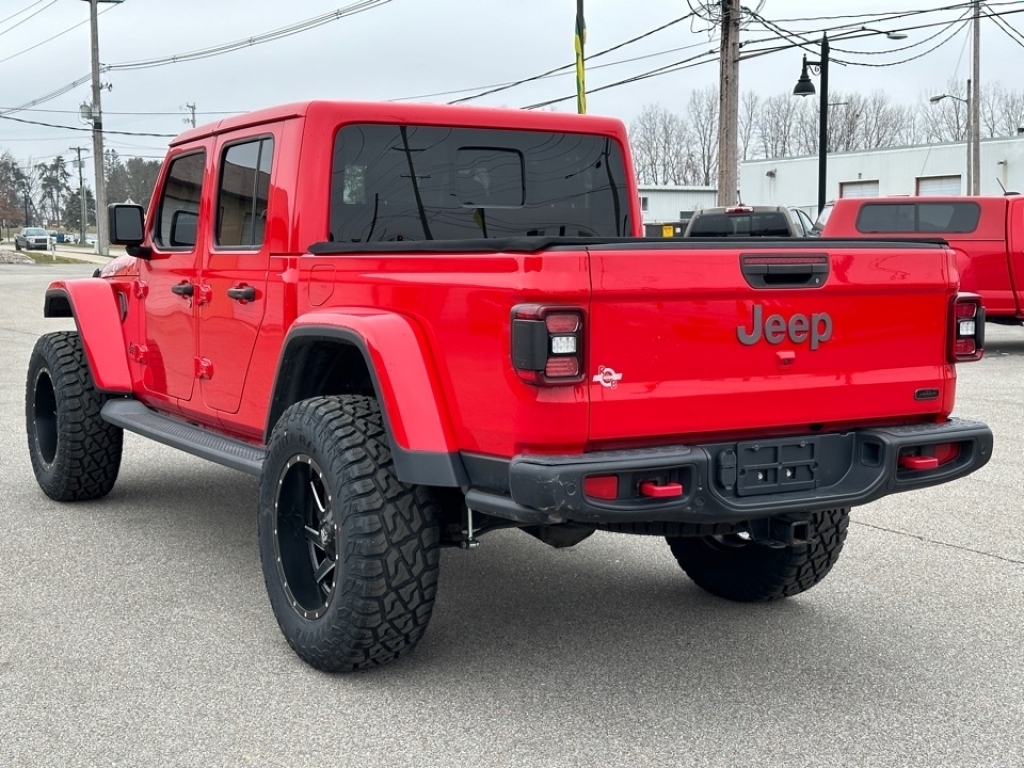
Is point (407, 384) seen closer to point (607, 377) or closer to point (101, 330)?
point (607, 377)

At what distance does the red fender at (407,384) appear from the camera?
12.3 feet

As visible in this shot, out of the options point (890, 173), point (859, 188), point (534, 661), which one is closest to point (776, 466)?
point (534, 661)

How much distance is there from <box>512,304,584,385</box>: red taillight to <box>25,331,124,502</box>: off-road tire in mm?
3713

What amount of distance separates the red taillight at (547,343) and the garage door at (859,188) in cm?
4824

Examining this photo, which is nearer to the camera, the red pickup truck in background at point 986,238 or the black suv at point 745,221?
the red pickup truck in background at point 986,238

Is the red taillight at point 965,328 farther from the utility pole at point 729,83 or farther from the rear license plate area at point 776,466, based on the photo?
the utility pole at point 729,83

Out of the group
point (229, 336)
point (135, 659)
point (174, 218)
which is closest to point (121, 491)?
Answer: point (174, 218)

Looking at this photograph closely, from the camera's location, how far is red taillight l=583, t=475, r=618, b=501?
3.41 m

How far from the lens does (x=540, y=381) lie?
339 centimetres

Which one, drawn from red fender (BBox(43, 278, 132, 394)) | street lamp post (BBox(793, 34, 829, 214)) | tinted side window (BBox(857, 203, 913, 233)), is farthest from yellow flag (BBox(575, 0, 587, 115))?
red fender (BBox(43, 278, 132, 394))

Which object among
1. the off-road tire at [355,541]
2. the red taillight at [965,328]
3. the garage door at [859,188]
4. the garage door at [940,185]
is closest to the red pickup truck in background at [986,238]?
the red taillight at [965,328]

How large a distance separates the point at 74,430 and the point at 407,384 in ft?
10.8

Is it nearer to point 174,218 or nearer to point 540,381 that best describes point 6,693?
point 540,381

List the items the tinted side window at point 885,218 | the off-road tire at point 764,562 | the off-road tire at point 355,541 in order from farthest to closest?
the tinted side window at point 885,218
the off-road tire at point 764,562
the off-road tire at point 355,541
